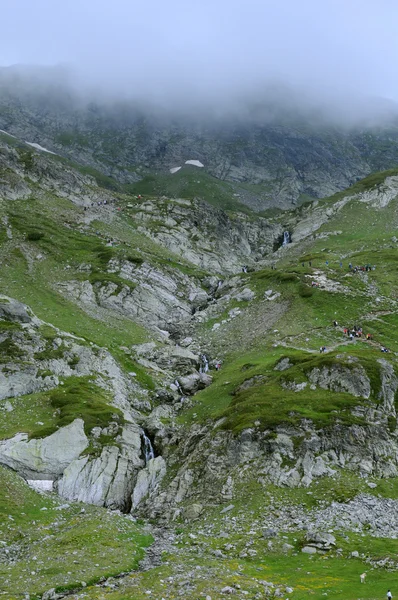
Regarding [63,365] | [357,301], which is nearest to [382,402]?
[63,365]

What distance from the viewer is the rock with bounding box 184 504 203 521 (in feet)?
121

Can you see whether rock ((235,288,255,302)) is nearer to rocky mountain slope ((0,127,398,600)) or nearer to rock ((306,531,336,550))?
rocky mountain slope ((0,127,398,600))

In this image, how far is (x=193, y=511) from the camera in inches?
1464

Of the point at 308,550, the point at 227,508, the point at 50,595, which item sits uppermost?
the point at 50,595

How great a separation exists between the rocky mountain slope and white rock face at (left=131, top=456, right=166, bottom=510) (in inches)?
8.6

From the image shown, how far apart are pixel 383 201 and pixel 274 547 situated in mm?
177108

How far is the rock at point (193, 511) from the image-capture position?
36.8 meters

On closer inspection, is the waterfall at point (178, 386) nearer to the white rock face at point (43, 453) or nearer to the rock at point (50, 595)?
the white rock face at point (43, 453)

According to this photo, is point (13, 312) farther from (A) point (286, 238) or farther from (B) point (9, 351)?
(A) point (286, 238)

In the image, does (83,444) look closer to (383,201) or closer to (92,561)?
(92,561)

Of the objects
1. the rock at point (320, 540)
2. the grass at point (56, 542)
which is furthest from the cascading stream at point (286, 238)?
the rock at point (320, 540)

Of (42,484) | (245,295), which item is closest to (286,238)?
(245,295)

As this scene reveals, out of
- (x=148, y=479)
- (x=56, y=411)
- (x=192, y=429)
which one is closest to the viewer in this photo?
(x=148, y=479)

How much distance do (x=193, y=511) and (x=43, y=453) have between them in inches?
656
